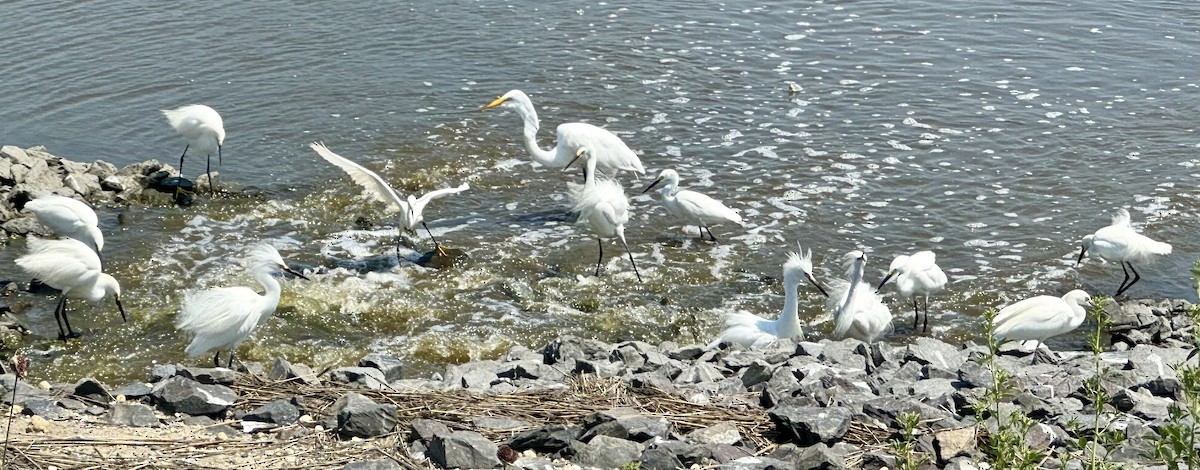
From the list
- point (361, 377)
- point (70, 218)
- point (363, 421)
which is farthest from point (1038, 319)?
point (70, 218)

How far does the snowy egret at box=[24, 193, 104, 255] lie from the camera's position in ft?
30.6

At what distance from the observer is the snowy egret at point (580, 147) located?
11789mm

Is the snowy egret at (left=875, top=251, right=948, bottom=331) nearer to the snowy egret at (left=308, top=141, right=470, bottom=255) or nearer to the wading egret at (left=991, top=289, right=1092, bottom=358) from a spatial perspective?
the wading egret at (left=991, top=289, right=1092, bottom=358)

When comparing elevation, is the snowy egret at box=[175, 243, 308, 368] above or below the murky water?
above

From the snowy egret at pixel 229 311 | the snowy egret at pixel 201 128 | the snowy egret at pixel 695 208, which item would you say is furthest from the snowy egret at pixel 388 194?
the snowy egret at pixel 229 311

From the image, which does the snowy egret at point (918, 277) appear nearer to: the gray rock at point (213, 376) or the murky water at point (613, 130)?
the murky water at point (613, 130)

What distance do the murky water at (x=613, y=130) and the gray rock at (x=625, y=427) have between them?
345cm

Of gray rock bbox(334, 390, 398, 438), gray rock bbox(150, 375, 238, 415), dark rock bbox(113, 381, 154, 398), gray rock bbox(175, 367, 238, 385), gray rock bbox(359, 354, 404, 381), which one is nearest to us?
gray rock bbox(334, 390, 398, 438)

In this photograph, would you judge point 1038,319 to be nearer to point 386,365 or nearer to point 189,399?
point 386,365

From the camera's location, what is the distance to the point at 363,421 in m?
5.09

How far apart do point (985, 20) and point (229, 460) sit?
587 inches

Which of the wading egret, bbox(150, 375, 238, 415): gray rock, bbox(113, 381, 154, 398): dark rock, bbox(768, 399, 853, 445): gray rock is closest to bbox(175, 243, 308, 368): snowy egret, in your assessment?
bbox(113, 381, 154, 398): dark rock

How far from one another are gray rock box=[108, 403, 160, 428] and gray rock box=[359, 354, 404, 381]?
189cm

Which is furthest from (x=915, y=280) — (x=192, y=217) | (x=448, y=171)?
(x=192, y=217)
